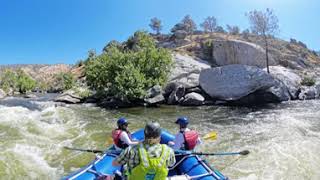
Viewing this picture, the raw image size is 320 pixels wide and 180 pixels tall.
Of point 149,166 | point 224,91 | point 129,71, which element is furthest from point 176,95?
point 149,166

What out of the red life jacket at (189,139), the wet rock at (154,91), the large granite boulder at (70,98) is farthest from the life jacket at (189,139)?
the large granite boulder at (70,98)

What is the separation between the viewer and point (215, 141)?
42.9 ft

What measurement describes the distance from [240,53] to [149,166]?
42.7 m

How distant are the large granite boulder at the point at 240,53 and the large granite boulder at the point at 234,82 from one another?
17828 millimetres

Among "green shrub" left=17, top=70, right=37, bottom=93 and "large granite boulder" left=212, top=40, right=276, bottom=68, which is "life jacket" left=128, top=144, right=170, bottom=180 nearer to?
"large granite boulder" left=212, top=40, right=276, bottom=68

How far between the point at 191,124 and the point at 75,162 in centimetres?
786

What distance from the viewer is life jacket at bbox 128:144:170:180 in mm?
4230

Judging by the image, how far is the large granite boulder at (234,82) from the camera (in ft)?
86.0

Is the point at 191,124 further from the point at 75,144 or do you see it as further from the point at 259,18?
the point at 259,18

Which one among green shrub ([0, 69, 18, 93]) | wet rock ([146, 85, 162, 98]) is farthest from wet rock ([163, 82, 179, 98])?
green shrub ([0, 69, 18, 93])

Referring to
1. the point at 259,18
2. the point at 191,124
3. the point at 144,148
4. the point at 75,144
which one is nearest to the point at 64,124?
the point at 75,144

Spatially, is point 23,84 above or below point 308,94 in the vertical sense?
above

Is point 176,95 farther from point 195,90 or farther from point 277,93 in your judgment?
point 277,93

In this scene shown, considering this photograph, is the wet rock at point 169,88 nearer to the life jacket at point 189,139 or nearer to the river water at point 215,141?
the river water at point 215,141
